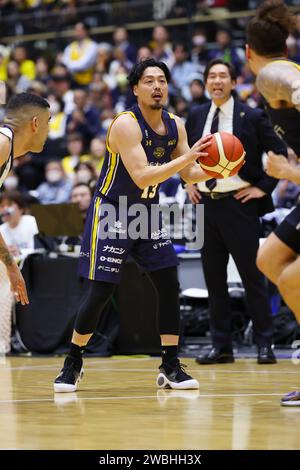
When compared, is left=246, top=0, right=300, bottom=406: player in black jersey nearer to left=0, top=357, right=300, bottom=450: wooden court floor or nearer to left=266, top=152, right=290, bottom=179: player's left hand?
left=266, top=152, right=290, bottom=179: player's left hand

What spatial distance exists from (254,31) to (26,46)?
17197 millimetres

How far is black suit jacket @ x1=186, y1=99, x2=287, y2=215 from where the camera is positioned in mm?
8266

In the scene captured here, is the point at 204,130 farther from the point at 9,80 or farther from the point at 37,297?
the point at 9,80

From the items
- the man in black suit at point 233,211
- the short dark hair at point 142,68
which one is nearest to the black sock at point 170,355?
the short dark hair at point 142,68

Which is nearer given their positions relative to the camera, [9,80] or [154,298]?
[154,298]

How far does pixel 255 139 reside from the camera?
8.34 m

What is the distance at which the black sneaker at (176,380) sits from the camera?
6.13m

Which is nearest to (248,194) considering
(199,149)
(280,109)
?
(199,149)

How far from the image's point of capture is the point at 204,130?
329 inches

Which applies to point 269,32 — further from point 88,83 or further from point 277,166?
point 88,83

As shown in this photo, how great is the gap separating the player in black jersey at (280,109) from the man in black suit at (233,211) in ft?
10.2

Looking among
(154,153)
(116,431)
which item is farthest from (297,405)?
(154,153)

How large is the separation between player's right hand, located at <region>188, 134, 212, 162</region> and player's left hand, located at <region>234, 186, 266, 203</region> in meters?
2.54

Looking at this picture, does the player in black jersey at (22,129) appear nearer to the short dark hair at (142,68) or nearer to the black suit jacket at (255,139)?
the short dark hair at (142,68)
